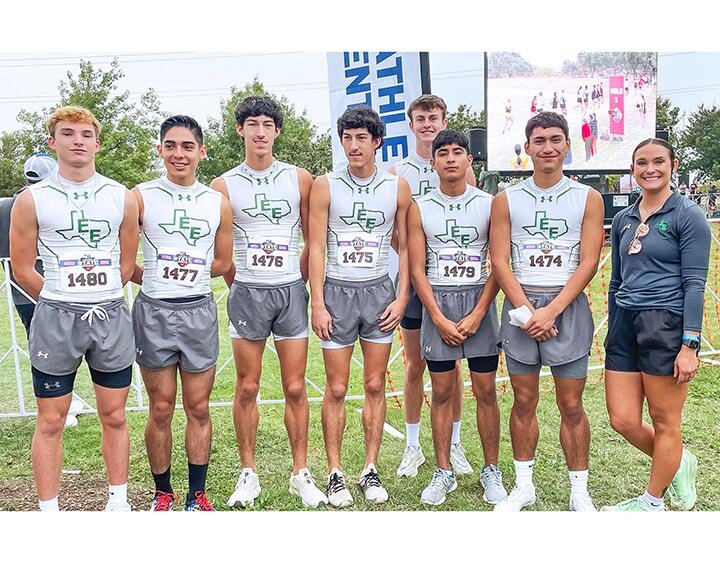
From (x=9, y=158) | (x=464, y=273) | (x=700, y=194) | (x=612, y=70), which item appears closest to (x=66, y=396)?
(x=464, y=273)

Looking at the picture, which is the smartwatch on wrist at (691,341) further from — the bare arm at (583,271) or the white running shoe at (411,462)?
the white running shoe at (411,462)

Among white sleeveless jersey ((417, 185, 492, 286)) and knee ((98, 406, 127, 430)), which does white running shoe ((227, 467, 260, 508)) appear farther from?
white sleeveless jersey ((417, 185, 492, 286))

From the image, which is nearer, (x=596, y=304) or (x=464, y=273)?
(x=464, y=273)

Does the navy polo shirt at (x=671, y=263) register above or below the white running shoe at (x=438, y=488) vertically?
above

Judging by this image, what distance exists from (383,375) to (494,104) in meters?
16.8

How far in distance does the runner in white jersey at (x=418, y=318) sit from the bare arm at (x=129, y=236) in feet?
5.18

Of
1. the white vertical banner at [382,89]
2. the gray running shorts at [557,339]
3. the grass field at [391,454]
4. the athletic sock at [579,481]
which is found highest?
the white vertical banner at [382,89]

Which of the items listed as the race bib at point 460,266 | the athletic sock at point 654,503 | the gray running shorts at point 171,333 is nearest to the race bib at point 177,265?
the gray running shorts at point 171,333

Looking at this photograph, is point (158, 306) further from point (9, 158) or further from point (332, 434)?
point (9, 158)

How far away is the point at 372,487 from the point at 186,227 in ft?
5.55

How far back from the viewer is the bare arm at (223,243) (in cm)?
312

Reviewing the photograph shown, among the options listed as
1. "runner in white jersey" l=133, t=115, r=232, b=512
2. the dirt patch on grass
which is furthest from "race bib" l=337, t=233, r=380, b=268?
the dirt patch on grass

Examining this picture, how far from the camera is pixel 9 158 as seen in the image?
17.0 meters

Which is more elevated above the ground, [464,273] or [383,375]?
[464,273]
